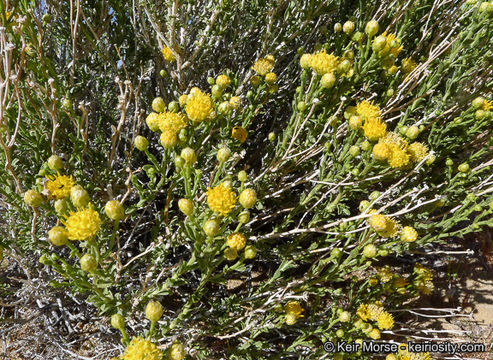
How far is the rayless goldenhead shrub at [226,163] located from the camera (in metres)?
1.50

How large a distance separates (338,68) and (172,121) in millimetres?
881

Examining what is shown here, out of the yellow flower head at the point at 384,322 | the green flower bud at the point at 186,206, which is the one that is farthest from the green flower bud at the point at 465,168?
the green flower bud at the point at 186,206

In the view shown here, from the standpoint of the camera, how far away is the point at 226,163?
200 centimetres

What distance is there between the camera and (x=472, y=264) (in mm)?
3492

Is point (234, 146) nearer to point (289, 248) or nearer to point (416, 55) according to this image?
point (289, 248)

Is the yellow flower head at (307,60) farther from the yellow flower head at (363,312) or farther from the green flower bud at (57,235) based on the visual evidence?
the yellow flower head at (363,312)

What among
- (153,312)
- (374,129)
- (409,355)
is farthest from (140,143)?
(409,355)

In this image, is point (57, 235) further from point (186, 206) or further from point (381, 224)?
point (381, 224)

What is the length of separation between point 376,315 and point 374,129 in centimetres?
117

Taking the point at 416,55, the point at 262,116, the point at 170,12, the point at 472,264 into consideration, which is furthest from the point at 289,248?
the point at 472,264

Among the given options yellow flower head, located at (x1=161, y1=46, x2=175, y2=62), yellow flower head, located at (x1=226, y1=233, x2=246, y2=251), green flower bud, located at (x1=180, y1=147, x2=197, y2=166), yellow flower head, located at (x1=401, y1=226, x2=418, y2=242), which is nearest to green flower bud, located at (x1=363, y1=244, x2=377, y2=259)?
yellow flower head, located at (x1=401, y1=226, x2=418, y2=242)

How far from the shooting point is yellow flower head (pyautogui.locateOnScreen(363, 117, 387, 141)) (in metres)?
1.71

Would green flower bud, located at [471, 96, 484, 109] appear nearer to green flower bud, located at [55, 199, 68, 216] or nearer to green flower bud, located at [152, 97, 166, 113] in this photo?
green flower bud, located at [152, 97, 166, 113]

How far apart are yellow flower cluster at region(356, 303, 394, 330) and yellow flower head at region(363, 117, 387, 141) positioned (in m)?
1.10
